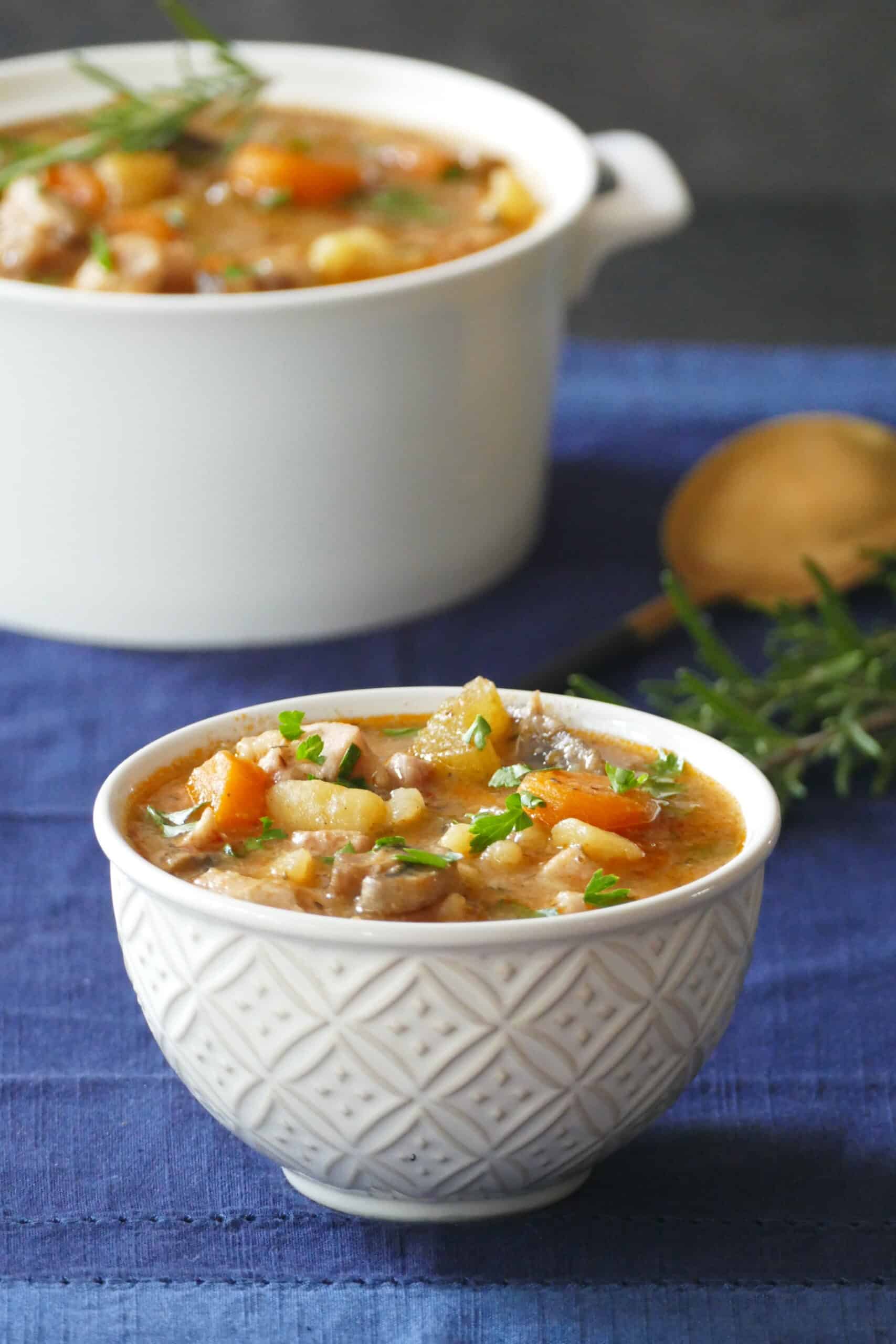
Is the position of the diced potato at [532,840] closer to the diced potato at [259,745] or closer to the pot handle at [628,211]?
the diced potato at [259,745]

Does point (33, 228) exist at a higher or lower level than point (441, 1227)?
higher

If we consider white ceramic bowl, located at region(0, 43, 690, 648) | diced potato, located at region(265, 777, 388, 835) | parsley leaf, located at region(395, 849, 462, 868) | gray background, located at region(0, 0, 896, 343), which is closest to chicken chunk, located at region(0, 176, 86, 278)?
white ceramic bowl, located at region(0, 43, 690, 648)

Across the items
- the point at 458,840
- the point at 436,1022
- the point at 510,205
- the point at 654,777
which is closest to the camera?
the point at 436,1022

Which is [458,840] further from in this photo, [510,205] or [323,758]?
[510,205]

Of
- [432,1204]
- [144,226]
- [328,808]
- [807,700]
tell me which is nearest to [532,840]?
[328,808]

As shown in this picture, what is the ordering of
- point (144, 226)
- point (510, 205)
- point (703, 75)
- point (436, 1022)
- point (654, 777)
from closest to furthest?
point (436, 1022), point (654, 777), point (144, 226), point (510, 205), point (703, 75)

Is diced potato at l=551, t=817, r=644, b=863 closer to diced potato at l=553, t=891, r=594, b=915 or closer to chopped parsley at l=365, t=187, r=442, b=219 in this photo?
diced potato at l=553, t=891, r=594, b=915

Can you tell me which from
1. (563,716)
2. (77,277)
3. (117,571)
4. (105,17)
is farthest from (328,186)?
(105,17)
